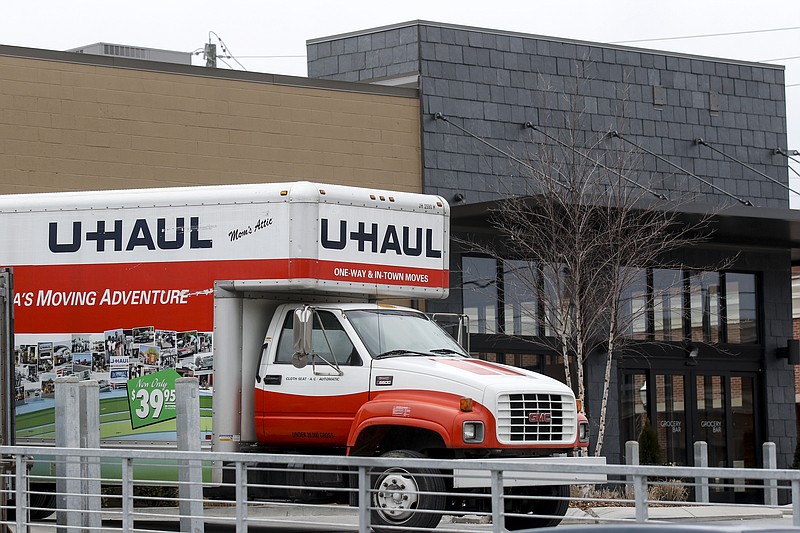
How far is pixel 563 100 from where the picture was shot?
2555 centimetres

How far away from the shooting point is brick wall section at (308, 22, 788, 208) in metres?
24.3

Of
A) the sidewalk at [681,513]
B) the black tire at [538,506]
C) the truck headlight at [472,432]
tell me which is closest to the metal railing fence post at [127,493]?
the truck headlight at [472,432]

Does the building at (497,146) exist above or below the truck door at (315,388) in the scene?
above

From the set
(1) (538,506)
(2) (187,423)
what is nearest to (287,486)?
(2) (187,423)

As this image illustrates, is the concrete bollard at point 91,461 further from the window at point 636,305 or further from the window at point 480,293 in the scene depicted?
the window at point 636,305

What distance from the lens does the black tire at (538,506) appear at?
43.5ft

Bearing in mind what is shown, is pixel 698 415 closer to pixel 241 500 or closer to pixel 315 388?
pixel 315 388

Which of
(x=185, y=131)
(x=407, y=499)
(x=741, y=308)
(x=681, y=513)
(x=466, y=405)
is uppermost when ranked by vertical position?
(x=185, y=131)

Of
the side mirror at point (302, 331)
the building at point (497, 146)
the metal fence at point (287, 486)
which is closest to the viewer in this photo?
the metal fence at point (287, 486)

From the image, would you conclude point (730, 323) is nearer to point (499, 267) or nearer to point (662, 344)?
point (662, 344)

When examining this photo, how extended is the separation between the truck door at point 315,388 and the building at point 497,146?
28.1 feet

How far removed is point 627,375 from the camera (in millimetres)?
25922

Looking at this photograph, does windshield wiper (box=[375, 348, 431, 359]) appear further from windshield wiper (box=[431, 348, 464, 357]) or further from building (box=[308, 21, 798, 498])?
building (box=[308, 21, 798, 498])

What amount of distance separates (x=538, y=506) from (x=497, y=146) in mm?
11920
